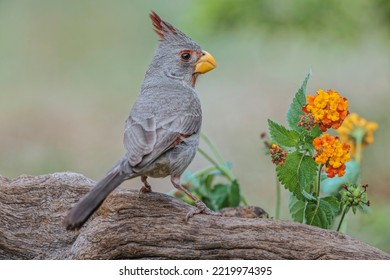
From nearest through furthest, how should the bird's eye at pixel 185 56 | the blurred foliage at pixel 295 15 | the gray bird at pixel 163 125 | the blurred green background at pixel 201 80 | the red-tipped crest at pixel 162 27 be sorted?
the gray bird at pixel 163 125
the red-tipped crest at pixel 162 27
the bird's eye at pixel 185 56
the blurred foliage at pixel 295 15
the blurred green background at pixel 201 80

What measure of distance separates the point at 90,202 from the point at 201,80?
4.06 m

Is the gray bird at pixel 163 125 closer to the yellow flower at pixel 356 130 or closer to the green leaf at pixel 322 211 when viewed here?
the green leaf at pixel 322 211

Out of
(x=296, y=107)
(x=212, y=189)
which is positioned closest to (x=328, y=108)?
(x=296, y=107)

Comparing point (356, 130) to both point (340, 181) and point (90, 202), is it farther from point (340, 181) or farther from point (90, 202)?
point (90, 202)

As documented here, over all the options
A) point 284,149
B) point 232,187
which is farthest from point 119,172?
point 232,187

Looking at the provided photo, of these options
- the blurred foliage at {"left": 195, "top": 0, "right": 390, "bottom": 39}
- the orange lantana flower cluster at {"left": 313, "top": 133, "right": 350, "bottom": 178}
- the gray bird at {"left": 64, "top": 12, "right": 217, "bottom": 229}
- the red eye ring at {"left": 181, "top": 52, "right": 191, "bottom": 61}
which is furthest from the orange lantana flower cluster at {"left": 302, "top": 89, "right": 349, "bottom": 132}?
the blurred foliage at {"left": 195, "top": 0, "right": 390, "bottom": 39}

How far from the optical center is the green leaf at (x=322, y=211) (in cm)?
321

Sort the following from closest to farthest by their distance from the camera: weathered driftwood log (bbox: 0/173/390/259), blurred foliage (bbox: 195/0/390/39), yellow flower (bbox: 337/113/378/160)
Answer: weathered driftwood log (bbox: 0/173/390/259) < yellow flower (bbox: 337/113/378/160) < blurred foliage (bbox: 195/0/390/39)

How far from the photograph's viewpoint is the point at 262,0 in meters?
5.64

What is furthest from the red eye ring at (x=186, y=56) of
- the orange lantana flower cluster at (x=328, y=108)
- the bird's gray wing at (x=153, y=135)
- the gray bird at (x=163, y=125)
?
the orange lantana flower cluster at (x=328, y=108)

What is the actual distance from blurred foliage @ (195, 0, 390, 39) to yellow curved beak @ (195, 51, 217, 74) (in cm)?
222

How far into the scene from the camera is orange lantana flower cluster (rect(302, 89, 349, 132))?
307 centimetres

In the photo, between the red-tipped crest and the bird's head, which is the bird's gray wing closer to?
the bird's head

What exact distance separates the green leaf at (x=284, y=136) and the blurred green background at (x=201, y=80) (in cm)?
259
